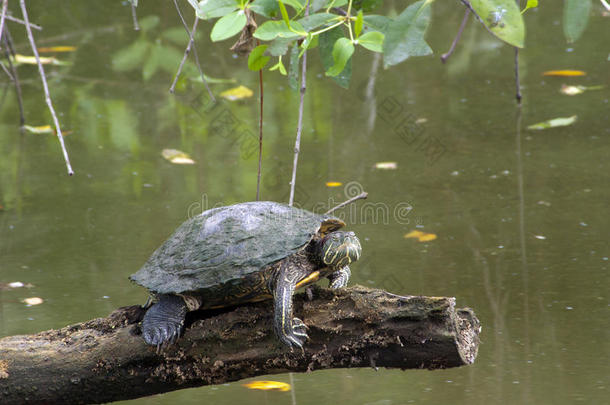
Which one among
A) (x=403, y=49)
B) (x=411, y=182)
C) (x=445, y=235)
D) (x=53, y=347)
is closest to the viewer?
(x=403, y=49)

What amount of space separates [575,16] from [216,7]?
0.72 metres

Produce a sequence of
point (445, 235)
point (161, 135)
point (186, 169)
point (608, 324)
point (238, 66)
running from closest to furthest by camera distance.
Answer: point (608, 324) → point (445, 235) → point (186, 169) → point (161, 135) → point (238, 66)

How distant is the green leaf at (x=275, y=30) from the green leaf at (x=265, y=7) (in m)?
0.10

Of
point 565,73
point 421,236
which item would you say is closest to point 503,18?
point 421,236

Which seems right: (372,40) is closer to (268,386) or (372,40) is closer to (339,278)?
(339,278)

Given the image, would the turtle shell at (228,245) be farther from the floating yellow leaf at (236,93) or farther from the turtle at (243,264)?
the floating yellow leaf at (236,93)

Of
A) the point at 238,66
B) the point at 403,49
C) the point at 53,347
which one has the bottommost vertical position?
the point at 53,347

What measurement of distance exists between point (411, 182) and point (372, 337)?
2.07 m

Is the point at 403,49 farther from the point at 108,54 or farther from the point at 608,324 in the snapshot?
the point at 108,54

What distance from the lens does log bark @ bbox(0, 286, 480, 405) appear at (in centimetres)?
180

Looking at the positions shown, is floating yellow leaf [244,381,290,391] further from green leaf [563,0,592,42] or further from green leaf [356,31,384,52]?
green leaf [563,0,592,42]

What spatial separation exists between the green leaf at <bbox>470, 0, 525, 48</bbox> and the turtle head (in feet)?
2.84

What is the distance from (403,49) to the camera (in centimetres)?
128

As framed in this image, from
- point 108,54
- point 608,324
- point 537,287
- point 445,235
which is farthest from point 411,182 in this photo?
point 108,54
